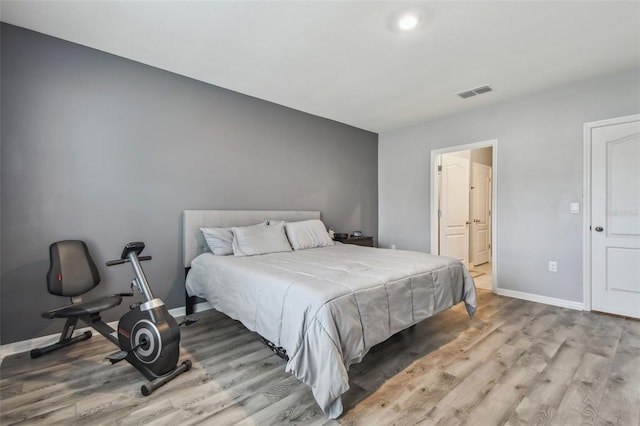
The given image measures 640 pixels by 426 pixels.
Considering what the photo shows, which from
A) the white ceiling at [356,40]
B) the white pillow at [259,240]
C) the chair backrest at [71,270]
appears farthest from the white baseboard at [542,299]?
the chair backrest at [71,270]

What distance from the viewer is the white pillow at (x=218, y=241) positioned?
312cm

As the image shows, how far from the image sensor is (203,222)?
3.30 metres

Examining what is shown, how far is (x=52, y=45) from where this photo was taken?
98.7 inches

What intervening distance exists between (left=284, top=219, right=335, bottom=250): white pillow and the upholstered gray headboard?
16.5 inches

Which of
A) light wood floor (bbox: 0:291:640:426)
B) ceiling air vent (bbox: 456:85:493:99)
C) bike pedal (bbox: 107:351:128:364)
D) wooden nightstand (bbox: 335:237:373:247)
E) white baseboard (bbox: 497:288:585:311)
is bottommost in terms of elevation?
light wood floor (bbox: 0:291:640:426)

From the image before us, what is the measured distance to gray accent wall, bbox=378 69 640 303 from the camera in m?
3.27

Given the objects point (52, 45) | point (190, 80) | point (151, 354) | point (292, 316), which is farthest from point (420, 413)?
point (52, 45)

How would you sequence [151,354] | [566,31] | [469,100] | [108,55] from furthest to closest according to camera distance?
1. [469,100]
2. [108,55]
3. [566,31]
4. [151,354]

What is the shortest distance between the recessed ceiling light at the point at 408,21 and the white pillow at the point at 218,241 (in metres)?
2.57

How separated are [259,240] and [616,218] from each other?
12.6ft

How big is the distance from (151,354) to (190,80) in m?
2.79

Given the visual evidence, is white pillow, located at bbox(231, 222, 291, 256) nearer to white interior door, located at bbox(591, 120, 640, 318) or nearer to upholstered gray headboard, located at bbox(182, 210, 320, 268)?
upholstered gray headboard, located at bbox(182, 210, 320, 268)

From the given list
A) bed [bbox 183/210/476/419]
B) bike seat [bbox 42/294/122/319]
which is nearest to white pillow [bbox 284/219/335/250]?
bed [bbox 183/210/476/419]

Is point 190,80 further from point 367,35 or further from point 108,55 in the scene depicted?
point 367,35
